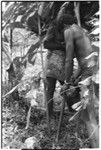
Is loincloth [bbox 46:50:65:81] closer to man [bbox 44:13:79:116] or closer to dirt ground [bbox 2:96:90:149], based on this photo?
man [bbox 44:13:79:116]

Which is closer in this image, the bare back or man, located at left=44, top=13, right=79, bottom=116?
the bare back

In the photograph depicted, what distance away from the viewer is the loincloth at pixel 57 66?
3.79 meters

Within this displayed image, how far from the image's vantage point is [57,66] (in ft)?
12.5

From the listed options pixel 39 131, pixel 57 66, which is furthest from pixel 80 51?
pixel 39 131

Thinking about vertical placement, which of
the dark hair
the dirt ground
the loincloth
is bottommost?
the dirt ground

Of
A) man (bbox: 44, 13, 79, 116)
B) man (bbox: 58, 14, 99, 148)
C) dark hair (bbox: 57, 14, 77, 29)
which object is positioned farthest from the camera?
man (bbox: 44, 13, 79, 116)

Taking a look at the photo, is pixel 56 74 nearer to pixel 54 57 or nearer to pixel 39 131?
pixel 54 57

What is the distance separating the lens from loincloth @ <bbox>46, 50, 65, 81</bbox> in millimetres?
3795

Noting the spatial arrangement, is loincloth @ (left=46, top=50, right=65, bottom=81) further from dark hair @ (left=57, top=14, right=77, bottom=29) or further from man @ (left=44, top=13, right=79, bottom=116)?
dark hair @ (left=57, top=14, right=77, bottom=29)

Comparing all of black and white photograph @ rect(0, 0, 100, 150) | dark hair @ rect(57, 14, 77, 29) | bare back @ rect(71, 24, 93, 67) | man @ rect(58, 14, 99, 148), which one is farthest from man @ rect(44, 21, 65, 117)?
bare back @ rect(71, 24, 93, 67)

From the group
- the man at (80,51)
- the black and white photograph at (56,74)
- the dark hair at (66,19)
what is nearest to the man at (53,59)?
the black and white photograph at (56,74)

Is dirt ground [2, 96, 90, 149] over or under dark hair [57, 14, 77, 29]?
under

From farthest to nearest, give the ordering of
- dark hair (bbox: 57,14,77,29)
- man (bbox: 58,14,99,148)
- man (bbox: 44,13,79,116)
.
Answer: man (bbox: 44,13,79,116), dark hair (bbox: 57,14,77,29), man (bbox: 58,14,99,148)

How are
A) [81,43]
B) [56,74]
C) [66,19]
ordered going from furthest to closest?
[56,74]
[66,19]
[81,43]
